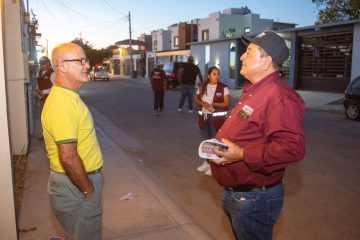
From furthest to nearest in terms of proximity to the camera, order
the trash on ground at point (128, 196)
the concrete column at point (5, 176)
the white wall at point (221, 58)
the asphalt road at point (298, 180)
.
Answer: the white wall at point (221, 58) < the trash on ground at point (128, 196) < the asphalt road at point (298, 180) < the concrete column at point (5, 176)

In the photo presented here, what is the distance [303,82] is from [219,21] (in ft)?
67.4

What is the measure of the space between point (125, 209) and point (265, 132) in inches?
117

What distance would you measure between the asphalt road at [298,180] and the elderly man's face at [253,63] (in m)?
2.47

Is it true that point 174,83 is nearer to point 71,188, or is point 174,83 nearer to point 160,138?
point 160,138

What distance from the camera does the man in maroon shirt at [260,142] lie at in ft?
7.23

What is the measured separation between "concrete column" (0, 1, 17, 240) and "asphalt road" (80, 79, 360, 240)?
7.06 feet

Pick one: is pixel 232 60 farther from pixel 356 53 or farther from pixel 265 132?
pixel 265 132

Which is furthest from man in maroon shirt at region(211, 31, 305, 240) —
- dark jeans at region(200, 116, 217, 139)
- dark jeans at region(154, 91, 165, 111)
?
dark jeans at region(154, 91, 165, 111)

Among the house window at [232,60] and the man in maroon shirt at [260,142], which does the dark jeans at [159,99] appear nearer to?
the man in maroon shirt at [260,142]

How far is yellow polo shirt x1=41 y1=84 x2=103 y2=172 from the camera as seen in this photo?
2.55 meters

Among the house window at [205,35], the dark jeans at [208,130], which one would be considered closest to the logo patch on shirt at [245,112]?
the dark jeans at [208,130]

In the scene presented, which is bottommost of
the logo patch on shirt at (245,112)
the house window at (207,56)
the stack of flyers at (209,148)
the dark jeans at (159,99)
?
the dark jeans at (159,99)

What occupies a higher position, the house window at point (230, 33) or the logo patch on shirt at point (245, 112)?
the house window at point (230, 33)

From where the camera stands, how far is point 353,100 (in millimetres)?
13000
